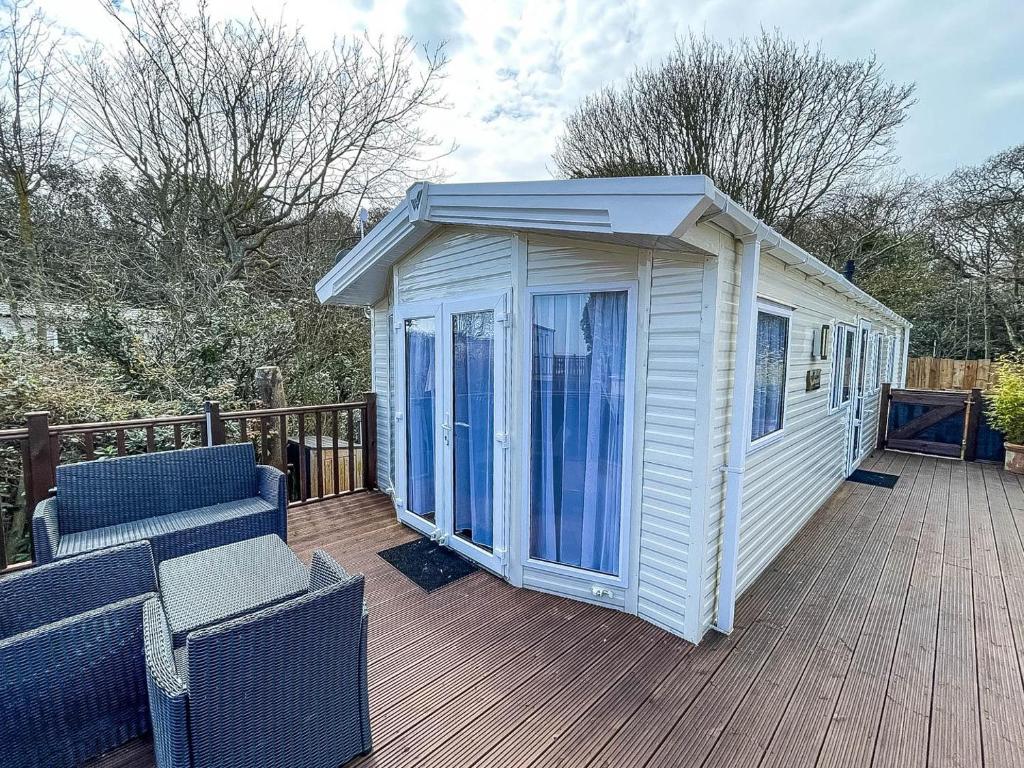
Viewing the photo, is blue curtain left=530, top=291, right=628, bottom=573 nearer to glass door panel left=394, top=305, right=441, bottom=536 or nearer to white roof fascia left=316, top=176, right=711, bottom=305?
white roof fascia left=316, top=176, right=711, bottom=305

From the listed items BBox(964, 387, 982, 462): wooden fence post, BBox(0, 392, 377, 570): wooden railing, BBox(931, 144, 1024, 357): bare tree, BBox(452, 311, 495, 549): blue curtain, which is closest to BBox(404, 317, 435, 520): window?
BBox(452, 311, 495, 549): blue curtain

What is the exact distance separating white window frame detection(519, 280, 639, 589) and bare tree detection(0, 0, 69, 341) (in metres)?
6.49

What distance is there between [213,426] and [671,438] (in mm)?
3689

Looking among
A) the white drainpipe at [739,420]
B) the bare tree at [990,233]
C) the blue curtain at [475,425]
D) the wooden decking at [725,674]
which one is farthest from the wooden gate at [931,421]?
the blue curtain at [475,425]

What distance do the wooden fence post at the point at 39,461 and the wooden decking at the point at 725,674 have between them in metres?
1.71

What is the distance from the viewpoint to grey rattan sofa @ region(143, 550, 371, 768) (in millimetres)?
1433

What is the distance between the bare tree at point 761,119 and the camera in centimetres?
930

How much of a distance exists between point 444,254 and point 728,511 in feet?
8.71

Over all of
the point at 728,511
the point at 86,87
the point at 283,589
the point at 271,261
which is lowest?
the point at 283,589

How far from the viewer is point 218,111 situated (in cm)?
755

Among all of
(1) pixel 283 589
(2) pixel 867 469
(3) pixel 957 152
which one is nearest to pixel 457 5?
(1) pixel 283 589

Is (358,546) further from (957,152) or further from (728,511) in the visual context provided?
(957,152)

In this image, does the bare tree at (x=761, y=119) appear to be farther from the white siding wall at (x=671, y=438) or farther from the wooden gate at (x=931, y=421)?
the white siding wall at (x=671, y=438)

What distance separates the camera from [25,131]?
6156mm
